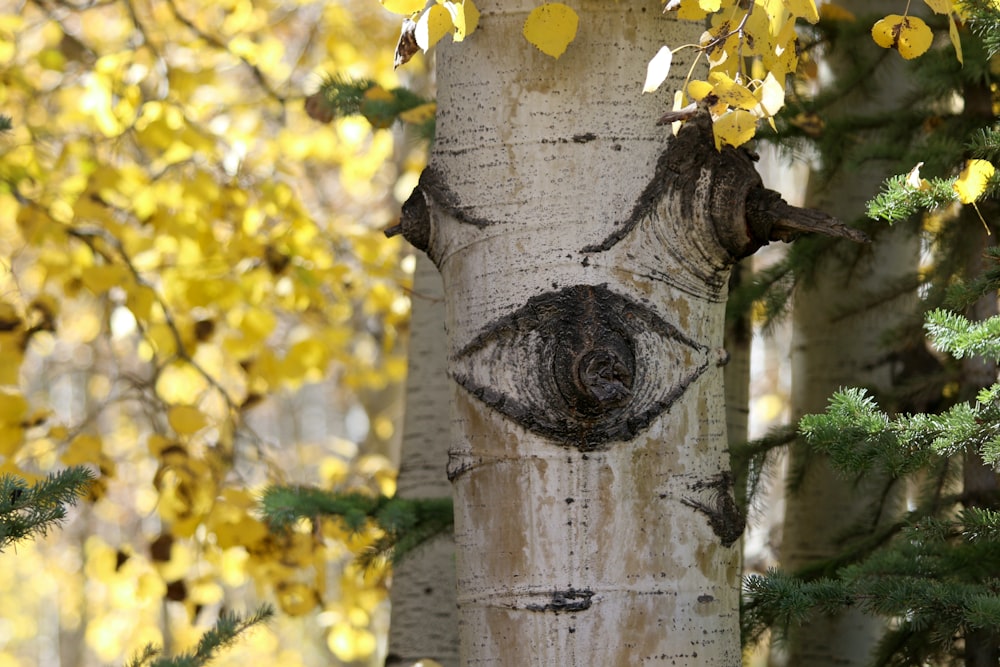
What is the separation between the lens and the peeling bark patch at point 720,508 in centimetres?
126

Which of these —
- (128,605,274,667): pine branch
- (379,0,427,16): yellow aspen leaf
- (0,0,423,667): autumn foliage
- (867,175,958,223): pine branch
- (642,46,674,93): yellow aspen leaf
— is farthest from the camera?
(0,0,423,667): autumn foliage

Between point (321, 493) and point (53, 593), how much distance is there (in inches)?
582

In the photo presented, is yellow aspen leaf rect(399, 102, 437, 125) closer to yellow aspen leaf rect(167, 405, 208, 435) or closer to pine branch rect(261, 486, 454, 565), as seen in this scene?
pine branch rect(261, 486, 454, 565)

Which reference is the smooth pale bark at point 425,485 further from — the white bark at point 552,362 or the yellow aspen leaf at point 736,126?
the yellow aspen leaf at point 736,126

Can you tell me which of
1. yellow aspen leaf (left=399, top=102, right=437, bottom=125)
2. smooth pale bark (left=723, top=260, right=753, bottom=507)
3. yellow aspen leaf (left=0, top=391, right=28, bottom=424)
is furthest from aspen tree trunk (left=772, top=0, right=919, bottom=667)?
yellow aspen leaf (left=0, top=391, right=28, bottom=424)

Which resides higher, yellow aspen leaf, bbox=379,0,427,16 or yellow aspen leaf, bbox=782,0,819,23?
yellow aspen leaf, bbox=379,0,427,16

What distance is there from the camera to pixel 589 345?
1215 mm

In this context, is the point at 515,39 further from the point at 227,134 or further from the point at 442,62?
the point at 227,134

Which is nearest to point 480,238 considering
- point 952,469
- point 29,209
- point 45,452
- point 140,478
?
point 952,469

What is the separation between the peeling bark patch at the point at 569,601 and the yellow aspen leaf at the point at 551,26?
66 centimetres

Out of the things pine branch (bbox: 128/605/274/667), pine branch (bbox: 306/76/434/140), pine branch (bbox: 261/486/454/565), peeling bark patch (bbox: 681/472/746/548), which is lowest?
pine branch (bbox: 128/605/274/667)

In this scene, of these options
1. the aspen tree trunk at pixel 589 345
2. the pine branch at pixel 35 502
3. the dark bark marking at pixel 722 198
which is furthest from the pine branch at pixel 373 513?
the dark bark marking at pixel 722 198

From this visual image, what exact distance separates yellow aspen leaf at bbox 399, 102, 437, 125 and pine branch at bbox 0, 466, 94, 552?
115cm

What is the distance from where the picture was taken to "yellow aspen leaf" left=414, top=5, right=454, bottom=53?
1203 mm
